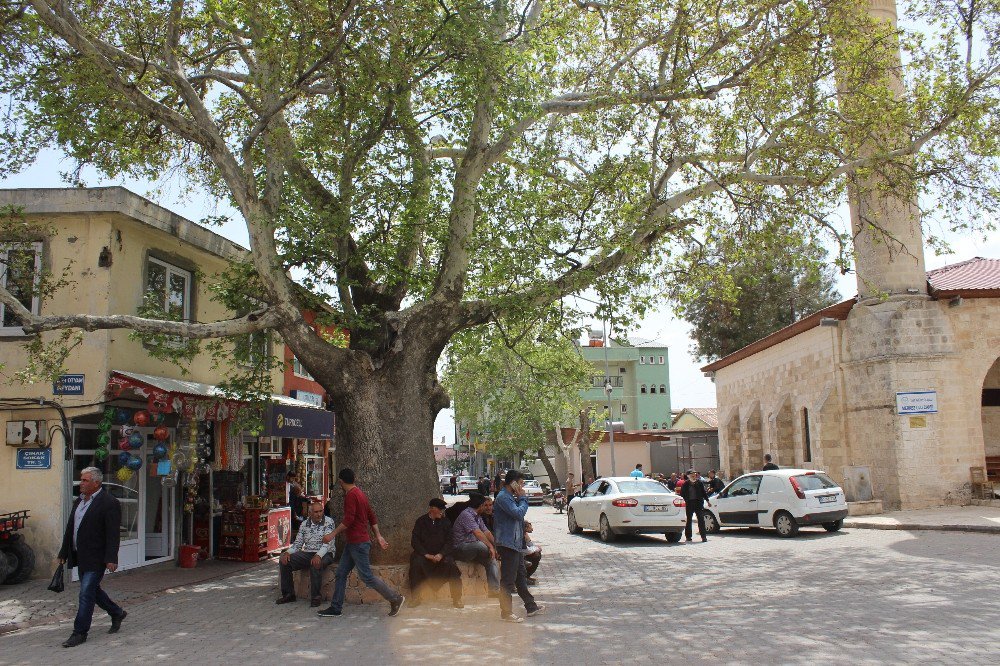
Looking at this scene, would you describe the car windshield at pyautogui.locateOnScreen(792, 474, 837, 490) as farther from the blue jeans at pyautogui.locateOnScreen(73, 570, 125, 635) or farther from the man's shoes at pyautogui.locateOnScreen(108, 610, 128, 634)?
the blue jeans at pyautogui.locateOnScreen(73, 570, 125, 635)

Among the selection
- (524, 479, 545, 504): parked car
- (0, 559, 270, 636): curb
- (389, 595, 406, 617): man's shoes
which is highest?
(389, 595, 406, 617): man's shoes

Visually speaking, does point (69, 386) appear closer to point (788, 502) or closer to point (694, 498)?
point (694, 498)

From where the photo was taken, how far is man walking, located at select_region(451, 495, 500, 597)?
366 inches

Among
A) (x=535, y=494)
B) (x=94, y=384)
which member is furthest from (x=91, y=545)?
(x=535, y=494)

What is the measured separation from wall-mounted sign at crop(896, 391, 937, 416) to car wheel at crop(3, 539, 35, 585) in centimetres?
1964

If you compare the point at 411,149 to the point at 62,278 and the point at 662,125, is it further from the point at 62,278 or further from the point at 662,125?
the point at 62,278

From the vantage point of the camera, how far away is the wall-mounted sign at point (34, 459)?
39.3ft

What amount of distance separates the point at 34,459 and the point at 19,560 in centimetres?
152

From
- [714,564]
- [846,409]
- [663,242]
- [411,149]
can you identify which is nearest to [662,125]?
[663,242]

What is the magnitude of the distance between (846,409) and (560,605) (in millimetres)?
15899

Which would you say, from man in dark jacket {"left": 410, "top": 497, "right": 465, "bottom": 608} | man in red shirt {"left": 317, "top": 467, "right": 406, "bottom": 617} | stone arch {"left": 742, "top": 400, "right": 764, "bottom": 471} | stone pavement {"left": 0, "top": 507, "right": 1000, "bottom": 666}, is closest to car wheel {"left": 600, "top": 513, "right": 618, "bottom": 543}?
stone pavement {"left": 0, "top": 507, "right": 1000, "bottom": 666}

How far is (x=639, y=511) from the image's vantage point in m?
16.8

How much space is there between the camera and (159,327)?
32.8 ft

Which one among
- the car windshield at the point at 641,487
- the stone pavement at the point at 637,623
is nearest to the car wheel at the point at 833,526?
the car windshield at the point at 641,487
